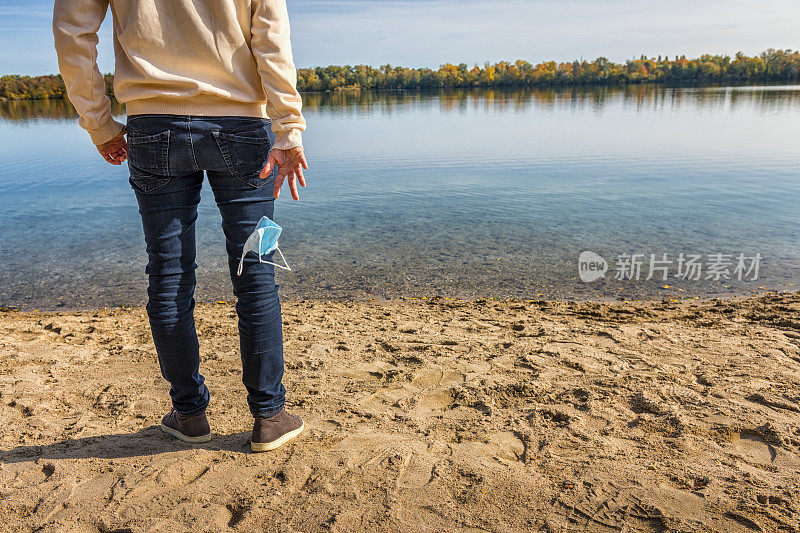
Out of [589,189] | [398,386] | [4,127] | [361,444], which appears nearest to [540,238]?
[589,189]

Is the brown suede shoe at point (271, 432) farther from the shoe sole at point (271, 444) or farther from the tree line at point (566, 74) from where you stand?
the tree line at point (566, 74)

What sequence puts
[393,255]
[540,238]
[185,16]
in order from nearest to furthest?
[185,16] < [393,255] < [540,238]

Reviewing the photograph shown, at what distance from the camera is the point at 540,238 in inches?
320

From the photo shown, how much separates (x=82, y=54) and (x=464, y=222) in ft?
24.6

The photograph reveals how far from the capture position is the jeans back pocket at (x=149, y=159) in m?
1.97

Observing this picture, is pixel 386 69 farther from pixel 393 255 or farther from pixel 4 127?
pixel 393 255

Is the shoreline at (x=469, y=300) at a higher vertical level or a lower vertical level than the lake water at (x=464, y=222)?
lower

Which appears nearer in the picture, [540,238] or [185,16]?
[185,16]

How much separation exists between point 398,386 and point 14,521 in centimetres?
192

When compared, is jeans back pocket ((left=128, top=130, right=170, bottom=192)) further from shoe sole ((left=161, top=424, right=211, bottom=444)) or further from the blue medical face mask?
shoe sole ((left=161, top=424, right=211, bottom=444))

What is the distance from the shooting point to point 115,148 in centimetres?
229

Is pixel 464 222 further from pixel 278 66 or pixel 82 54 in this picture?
pixel 82 54
